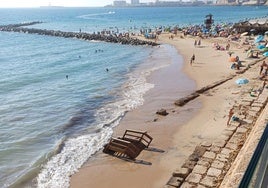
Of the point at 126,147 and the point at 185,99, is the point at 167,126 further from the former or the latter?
the point at 185,99

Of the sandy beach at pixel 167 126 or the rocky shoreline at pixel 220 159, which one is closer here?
the rocky shoreline at pixel 220 159

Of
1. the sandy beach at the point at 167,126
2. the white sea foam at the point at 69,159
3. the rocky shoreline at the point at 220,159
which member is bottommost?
the white sea foam at the point at 69,159

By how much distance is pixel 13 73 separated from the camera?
37.1 metres

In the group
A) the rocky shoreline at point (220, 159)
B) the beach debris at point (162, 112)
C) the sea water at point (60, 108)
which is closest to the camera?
the rocky shoreline at point (220, 159)

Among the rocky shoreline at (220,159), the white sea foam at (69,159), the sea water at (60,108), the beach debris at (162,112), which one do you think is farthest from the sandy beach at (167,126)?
the sea water at (60,108)

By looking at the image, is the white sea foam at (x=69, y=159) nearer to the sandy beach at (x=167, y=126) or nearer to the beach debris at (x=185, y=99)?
the sandy beach at (x=167, y=126)

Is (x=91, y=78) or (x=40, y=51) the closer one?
(x=91, y=78)

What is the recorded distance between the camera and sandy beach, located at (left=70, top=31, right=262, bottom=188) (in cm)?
1351

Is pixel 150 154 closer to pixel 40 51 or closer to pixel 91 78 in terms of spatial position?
pixel 91 78

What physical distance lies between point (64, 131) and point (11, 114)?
18.4ft

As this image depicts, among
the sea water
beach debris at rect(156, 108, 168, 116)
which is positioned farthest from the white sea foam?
beach debris at rect(156, 108, 168, 116)

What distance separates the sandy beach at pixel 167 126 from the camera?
13508mm

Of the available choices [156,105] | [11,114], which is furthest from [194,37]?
[11,114]

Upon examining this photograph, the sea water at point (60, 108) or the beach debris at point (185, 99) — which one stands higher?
the beach debris at point (185, 99)
